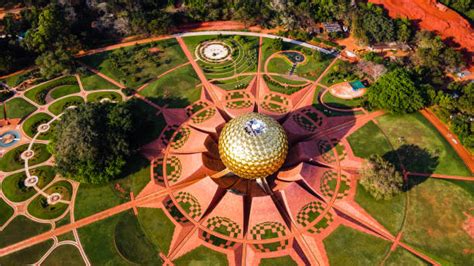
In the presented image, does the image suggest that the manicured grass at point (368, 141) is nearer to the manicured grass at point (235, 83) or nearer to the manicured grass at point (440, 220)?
the manicured grass at point (440, 220)

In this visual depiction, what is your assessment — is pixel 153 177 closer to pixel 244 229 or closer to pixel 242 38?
pixel 244 229

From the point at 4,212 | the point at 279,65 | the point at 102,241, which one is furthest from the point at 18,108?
the point at 279,65

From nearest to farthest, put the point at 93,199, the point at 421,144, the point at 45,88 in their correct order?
the point at 93,199, the point at 421,144, the point at 45,88

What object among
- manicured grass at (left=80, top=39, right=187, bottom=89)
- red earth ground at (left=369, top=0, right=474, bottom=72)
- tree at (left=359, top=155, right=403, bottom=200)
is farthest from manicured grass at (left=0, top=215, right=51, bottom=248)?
red earth ground at (left=369, top=0, right=474, bottom=72)

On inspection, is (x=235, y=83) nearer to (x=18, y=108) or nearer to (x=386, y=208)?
(x=386, y=208)

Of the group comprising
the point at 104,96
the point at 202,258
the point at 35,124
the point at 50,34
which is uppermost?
the point at 50,34

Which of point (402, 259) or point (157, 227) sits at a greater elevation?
point (402, 259)
